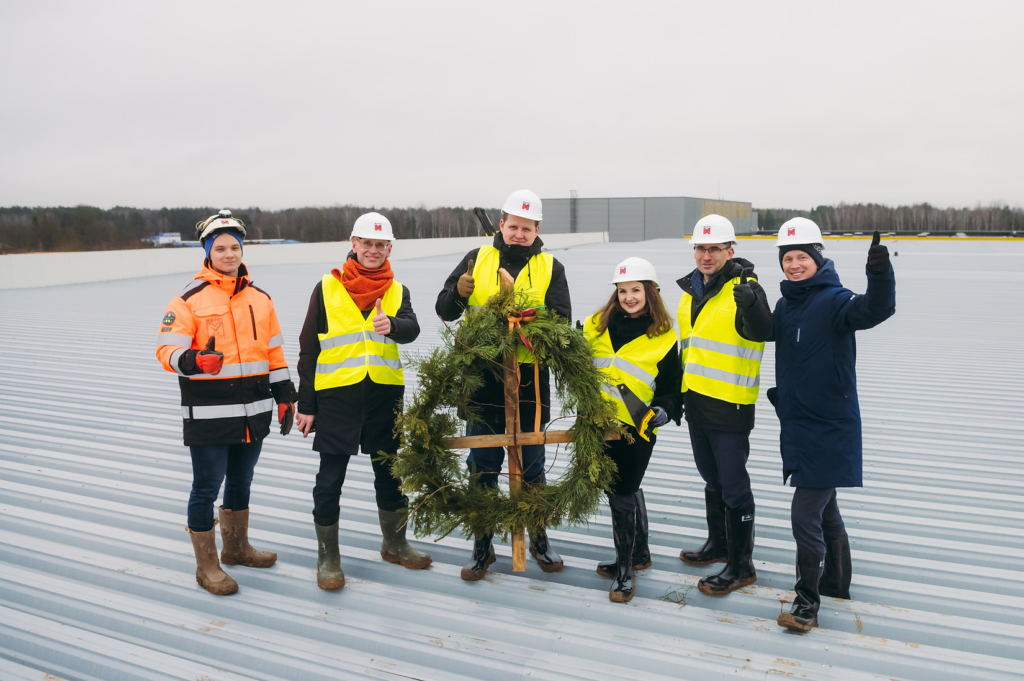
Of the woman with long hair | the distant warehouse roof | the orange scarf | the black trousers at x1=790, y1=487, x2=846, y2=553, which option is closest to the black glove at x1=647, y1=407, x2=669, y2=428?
the woman with long hair

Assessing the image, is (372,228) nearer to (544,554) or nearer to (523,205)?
(523,205)

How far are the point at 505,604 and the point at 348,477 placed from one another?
194 centimetres

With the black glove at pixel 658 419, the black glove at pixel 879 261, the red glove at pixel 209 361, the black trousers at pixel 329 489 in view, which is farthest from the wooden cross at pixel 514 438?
the black glove at pixel 879 261

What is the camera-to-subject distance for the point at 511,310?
319 cm

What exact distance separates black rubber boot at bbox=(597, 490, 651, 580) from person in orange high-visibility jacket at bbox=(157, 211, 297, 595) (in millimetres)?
1782

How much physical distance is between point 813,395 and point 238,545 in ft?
9.36

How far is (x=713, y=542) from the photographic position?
11.8ft

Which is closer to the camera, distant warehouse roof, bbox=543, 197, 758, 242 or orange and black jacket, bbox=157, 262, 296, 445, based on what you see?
orange and black jacket, bbox=157, 262, 296, 445

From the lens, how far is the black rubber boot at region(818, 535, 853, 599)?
3201mm

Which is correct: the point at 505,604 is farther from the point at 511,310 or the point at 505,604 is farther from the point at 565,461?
the point at 565,461

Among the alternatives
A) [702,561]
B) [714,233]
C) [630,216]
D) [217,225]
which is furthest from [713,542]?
[630,216]

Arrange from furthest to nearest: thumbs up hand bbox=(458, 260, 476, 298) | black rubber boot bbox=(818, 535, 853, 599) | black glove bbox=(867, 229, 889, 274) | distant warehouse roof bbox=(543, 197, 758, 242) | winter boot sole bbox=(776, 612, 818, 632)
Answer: distant warehouse roof bbox=(543, 197, 758, 242) < thumbs up hand bbox=(458, 260, 476, 298) < black rubber boot bbox=(818, 535, 853, 599) < winter boot sole bbox=(776, 612, 818, 632) < black glove bbox=(867, 229, 889, 274)

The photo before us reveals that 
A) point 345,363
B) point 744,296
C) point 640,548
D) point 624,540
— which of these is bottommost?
point 640,548

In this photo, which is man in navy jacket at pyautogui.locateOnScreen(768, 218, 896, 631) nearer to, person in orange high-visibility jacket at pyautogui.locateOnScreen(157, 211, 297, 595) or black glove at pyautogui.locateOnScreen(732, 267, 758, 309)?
black glove at pyautogui.locateOnScreen(732, 267, 758, 309)
